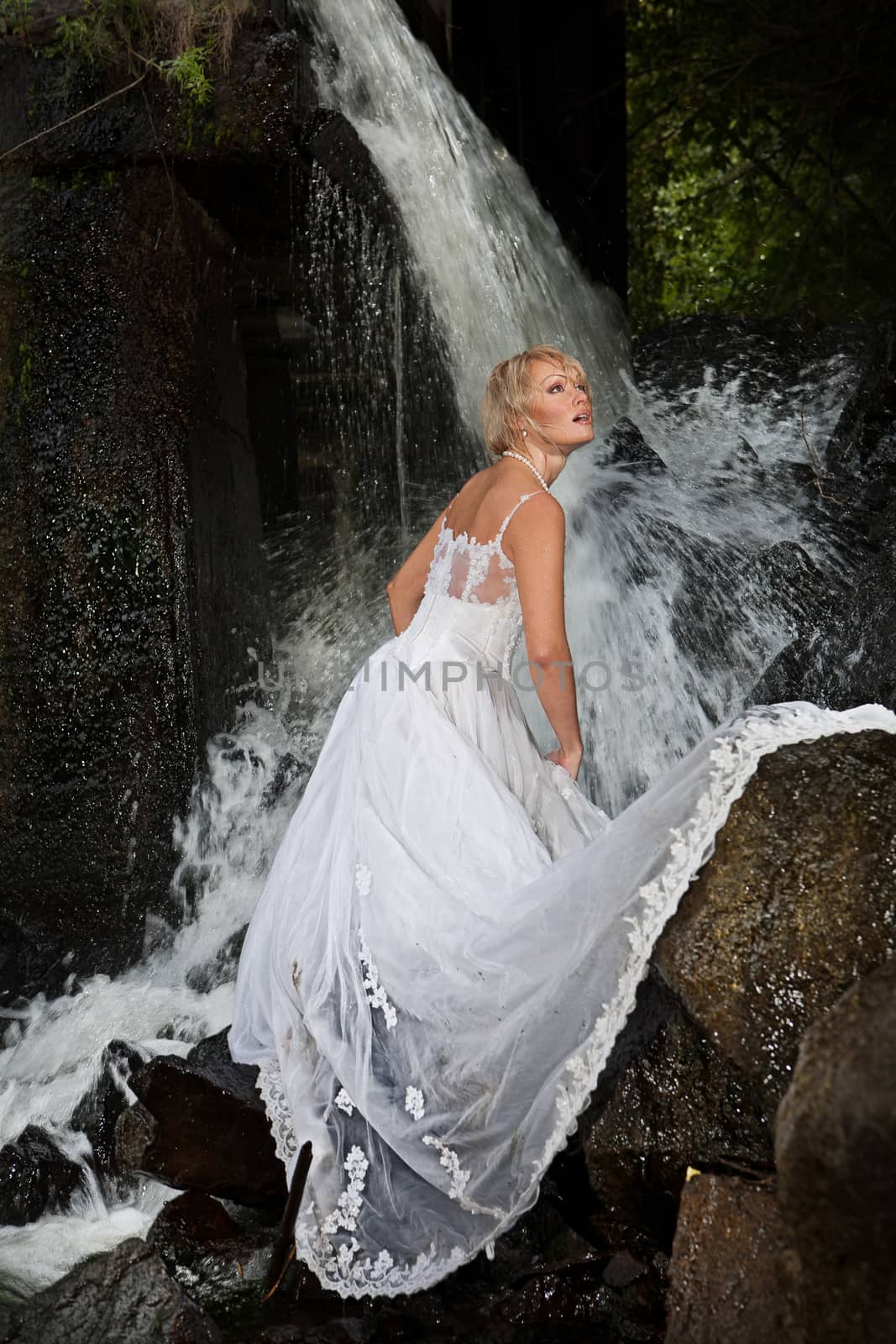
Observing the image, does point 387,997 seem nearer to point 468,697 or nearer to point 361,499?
point 468,697

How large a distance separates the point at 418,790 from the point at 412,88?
13.5 feet

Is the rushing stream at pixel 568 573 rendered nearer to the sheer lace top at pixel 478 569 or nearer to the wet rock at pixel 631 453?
the wet rock at pixel 631 453

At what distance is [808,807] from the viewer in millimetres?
2604

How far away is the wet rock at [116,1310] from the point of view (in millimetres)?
2688

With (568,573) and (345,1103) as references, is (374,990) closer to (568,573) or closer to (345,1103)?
(345,1103)

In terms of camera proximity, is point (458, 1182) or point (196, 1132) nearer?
point (458, 1182)

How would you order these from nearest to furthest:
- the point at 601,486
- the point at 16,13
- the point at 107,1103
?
the point at 107,1103 → the point at 16,13 → the point at 601,486

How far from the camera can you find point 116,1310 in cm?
274

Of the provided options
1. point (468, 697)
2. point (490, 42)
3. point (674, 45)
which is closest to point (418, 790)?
point (468, 697)

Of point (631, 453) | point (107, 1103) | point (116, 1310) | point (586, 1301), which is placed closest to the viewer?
point (116, 1310)

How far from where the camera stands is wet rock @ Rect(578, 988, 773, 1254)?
2717 millimetres

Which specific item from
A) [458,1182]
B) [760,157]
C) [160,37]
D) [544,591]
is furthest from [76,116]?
[760,157]

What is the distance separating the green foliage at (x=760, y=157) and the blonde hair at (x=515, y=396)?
517 cm

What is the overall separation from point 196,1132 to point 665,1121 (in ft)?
4.49
